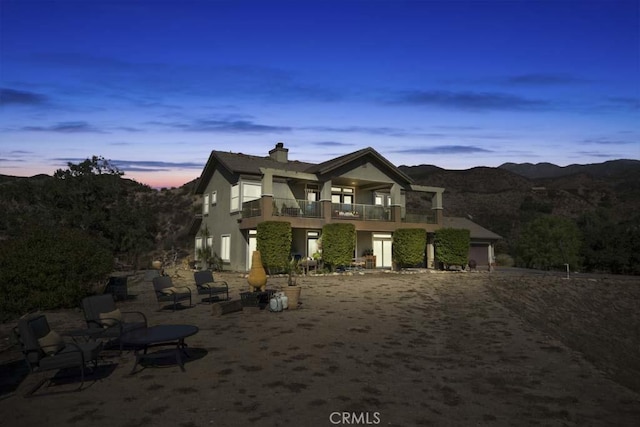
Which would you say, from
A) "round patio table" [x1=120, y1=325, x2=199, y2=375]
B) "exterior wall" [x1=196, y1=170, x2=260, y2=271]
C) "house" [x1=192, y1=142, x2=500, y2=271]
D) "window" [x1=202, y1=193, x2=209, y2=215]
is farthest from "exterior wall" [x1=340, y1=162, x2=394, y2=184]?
"round patio table" [x1=120, y1=325, x2=199, y2=375]

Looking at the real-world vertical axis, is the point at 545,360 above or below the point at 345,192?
below

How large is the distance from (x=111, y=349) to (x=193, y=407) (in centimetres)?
369

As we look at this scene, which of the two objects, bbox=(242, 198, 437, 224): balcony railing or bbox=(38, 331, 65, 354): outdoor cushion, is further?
bbox=(242, 198, 437, 224): balcony railing

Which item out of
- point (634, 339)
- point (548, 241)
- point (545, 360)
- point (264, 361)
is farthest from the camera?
point (548, 241)

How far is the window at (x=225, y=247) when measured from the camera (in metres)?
28.5

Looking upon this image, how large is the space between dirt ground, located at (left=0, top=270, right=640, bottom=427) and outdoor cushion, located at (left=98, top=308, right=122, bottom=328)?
626 mm

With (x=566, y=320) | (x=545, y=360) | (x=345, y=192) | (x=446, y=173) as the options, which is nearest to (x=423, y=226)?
(x=345, y=192)

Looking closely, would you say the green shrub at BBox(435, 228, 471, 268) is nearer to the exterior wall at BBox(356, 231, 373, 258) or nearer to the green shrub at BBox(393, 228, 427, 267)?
the green shrub at BBox(393, 228, 427, 267)

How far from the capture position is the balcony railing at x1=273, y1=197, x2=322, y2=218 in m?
25.2

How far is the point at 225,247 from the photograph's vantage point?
29031 millimetres

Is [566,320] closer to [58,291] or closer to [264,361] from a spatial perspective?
[264,361]

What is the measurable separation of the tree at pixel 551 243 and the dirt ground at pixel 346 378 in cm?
2297

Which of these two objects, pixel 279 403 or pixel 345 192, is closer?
pixel 279 403

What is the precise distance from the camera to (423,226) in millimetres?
30844
